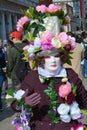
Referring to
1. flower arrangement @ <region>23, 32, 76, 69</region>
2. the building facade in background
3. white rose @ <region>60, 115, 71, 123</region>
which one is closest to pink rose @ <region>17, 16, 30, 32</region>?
flower arrangement @ <region>23, 32, 76, 69</region>

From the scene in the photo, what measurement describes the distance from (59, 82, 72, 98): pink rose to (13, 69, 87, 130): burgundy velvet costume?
0.08 meters

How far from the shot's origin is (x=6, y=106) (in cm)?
944

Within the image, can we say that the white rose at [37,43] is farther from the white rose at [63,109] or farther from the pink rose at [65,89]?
the white rose at [63,109]

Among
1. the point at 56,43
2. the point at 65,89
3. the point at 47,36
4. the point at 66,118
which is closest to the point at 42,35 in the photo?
the point at 47,36

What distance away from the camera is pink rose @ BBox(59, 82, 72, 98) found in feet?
12.6

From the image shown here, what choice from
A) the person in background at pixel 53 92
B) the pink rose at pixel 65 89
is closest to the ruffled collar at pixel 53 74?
the person in background at pixel 53 92

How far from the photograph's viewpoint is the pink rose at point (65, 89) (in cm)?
383

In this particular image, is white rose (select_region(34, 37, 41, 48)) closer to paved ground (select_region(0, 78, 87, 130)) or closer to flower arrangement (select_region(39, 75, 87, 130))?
flower arrangement (select_region(39, 75, 87, 130))

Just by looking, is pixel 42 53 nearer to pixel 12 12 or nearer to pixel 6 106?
pixel 6 106

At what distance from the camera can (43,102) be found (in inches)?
154

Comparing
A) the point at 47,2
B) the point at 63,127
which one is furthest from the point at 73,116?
the point at 47,2

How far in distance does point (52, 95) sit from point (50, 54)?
36 cm

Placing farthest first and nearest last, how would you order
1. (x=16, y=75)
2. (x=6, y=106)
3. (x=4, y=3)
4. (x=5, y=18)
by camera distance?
(x=5, y=18), (x=4, y=3), (x=6, y=106), (x=16, y=75)

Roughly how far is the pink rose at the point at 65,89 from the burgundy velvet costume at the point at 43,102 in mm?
76
